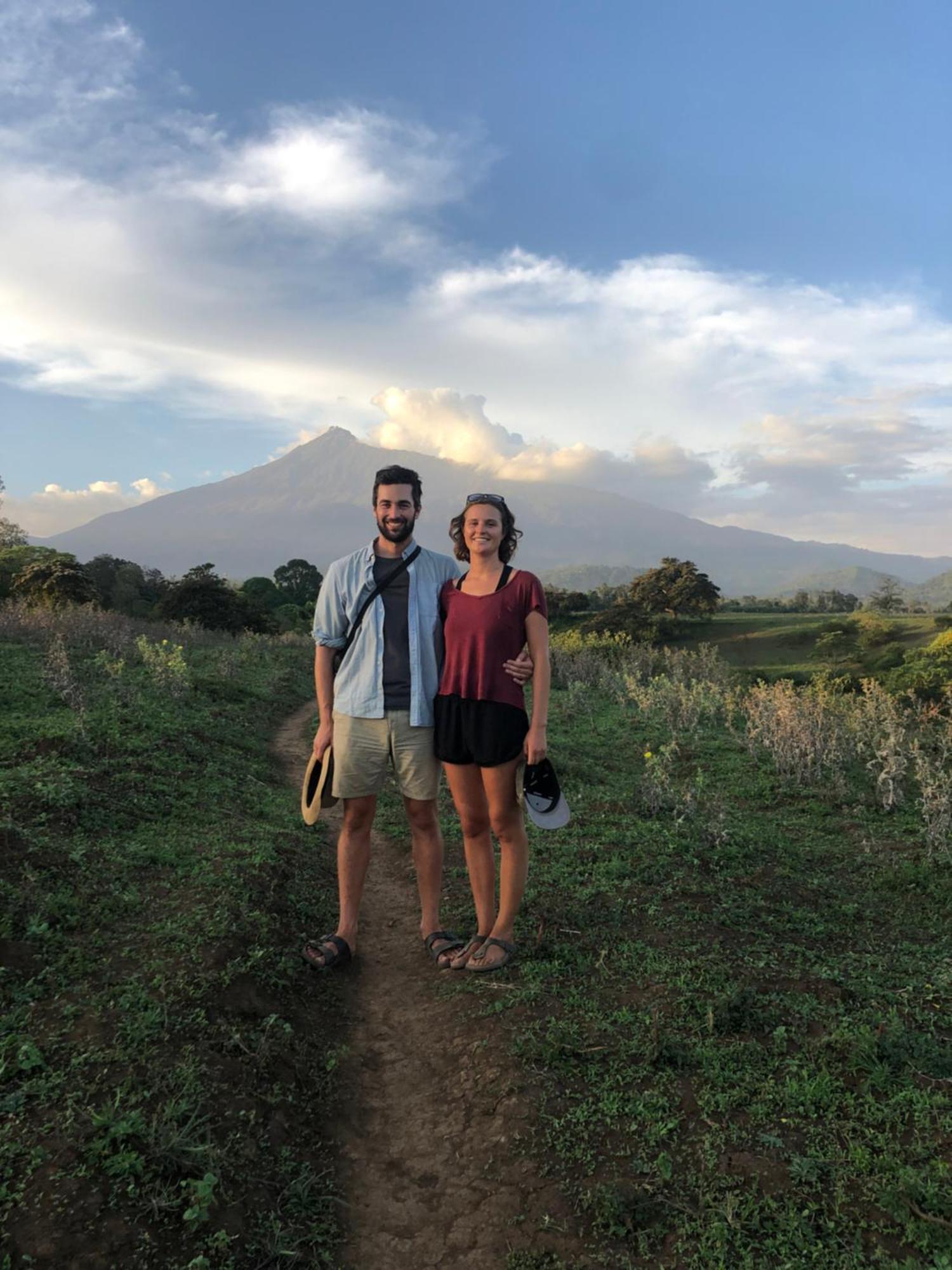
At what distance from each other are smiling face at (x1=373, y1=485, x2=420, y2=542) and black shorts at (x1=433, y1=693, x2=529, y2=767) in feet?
3.31

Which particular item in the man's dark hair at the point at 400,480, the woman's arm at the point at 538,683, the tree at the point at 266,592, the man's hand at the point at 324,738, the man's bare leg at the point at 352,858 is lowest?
the man's bare leg at the point at 352,858

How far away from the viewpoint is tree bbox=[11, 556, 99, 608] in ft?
95.2

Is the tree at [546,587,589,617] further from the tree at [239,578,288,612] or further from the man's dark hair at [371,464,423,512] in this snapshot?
the man's dark hair at [371,464,423,512]

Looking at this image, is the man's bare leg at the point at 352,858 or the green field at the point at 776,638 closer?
the man's bare leg at the point at 352,858

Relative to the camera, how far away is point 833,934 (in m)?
5.35

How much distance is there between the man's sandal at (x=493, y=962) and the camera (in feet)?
14.2

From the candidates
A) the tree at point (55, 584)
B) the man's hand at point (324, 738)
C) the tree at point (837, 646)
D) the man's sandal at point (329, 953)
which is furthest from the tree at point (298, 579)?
the man's hand at point (324, 738)

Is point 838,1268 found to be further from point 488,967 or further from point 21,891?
point 21,891

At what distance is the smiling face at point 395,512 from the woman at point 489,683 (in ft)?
Answer: 0.90

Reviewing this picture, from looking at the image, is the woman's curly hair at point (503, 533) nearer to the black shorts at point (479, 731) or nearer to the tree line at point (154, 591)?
the black shorts at point (479, 731)

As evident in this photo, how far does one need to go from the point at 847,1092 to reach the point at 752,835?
4798 mm

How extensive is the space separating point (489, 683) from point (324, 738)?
1141 mm

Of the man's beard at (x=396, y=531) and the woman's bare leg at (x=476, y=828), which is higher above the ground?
the man's beard at (x=396, y=531)

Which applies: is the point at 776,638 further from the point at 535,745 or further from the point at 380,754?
the point at 380,754
